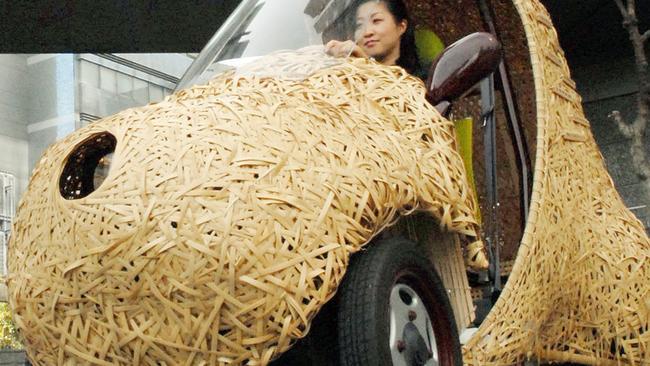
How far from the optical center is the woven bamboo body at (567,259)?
3.68m

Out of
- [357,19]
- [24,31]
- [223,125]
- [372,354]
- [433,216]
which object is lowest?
[372,354]

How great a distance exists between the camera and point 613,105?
1060cm

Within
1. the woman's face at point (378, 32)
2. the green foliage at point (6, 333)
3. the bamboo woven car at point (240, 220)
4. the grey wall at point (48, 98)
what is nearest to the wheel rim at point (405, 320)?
the bamboo woven car at point (240, 220)

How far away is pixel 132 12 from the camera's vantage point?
13117 mm

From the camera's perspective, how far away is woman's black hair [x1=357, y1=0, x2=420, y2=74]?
4531 mm

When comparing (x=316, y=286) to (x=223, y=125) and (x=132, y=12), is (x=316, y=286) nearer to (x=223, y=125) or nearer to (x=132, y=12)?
(x=223, y=125)

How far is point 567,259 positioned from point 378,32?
1.12 m

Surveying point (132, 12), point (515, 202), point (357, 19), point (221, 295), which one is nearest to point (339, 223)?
point (221, 295)

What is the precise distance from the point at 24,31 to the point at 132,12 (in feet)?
4.48

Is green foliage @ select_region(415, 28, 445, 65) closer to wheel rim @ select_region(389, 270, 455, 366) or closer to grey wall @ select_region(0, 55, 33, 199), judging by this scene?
wheel rim @ select_region(389, 270, 455, 366)

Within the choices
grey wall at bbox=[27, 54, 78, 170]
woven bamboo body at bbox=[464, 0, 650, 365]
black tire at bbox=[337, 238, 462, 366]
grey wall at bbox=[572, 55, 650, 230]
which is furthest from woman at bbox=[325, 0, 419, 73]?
grey wall at bbox=[27, 54, 78, 170]

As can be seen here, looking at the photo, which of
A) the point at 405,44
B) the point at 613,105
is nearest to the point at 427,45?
the point at 405,44

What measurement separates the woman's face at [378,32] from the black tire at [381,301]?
1.18 meters

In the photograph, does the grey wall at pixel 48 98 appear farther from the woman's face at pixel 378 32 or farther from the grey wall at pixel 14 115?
the woman's face at pixel 378 32
